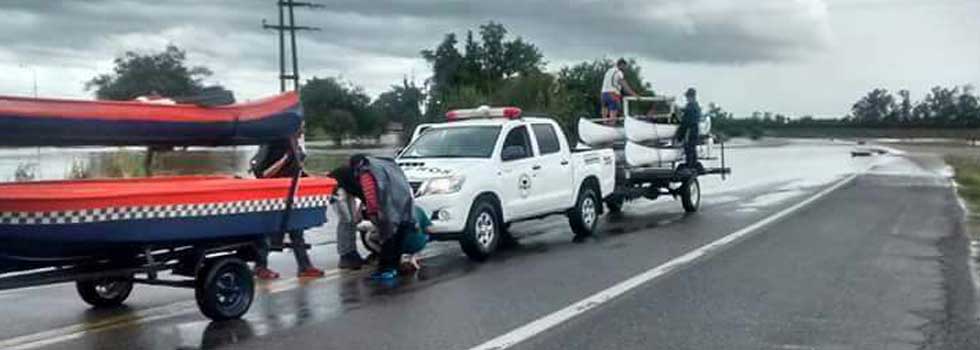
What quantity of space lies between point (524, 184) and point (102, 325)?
22.9 ft

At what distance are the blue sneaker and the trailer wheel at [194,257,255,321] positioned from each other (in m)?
2.25

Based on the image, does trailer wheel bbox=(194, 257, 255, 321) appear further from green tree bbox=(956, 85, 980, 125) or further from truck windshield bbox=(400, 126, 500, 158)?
green tree bbox=(956, 85, 980, 125)

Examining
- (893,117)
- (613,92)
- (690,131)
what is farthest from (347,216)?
(893,117)

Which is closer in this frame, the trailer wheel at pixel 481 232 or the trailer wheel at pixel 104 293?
the trailer wheel at pixel 104 293

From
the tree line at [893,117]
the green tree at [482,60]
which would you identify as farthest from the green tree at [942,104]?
the green tree at [482,60]

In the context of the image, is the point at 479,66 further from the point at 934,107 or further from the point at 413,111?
the point at 934,107

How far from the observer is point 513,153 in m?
15.1

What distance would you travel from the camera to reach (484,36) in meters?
74.1

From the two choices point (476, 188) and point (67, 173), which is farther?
point (67, 173)

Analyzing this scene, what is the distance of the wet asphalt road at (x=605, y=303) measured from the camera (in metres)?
8.71

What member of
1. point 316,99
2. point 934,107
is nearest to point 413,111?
point 316,99

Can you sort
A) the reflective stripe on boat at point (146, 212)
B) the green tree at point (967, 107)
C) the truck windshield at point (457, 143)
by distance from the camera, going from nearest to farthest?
the reflective stripe on boat at point (146, 212)
the truck windshield at point (457, 143)
the green tree at point (967, 107)

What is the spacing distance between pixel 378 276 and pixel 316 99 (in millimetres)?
46893

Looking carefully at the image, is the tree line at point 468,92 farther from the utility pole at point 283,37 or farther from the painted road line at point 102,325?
the painted road line at point 102,325
